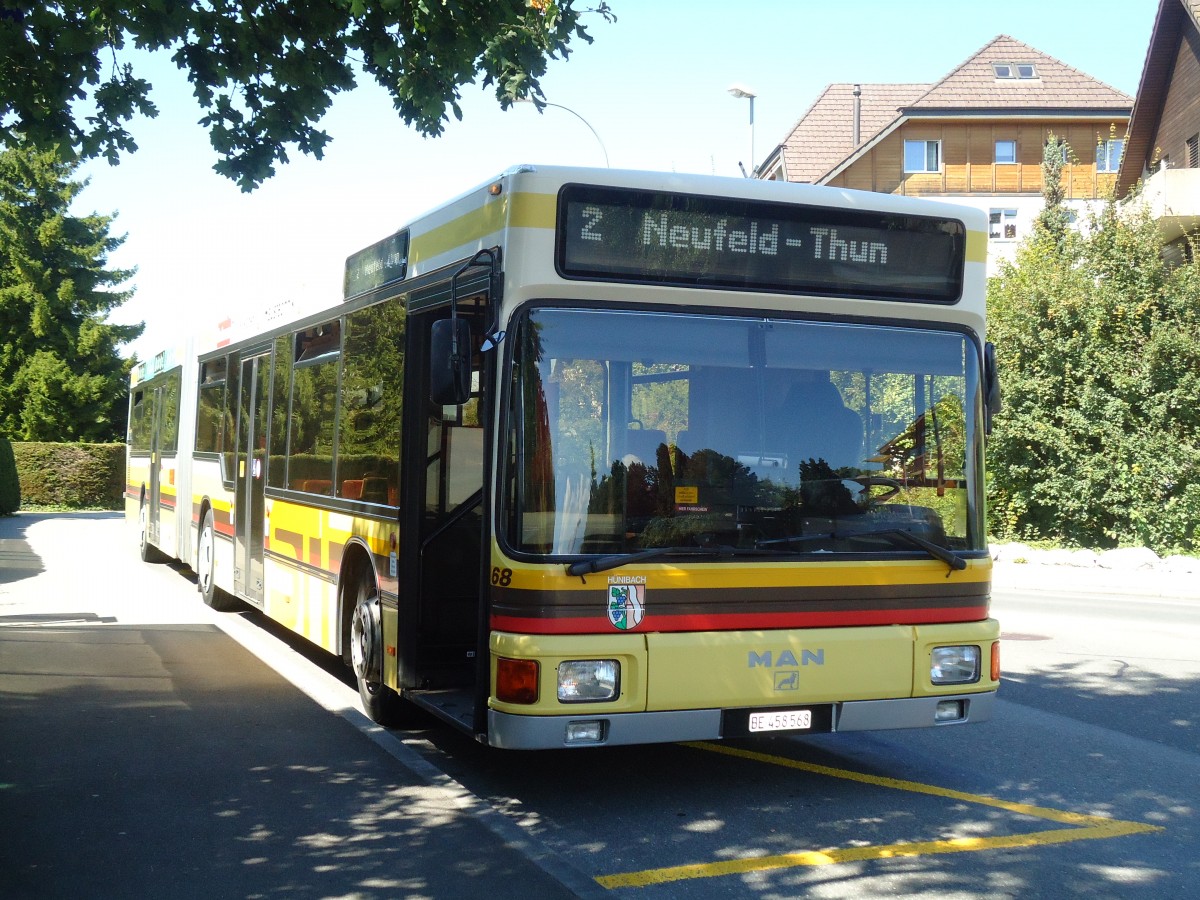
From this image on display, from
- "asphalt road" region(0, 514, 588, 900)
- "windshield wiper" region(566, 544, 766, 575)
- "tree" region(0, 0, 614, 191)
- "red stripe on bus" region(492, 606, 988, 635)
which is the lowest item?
"asphalt road" region(0, 514, 588, 900)

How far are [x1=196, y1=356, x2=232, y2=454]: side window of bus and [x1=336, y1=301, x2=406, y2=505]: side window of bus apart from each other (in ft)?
15.5

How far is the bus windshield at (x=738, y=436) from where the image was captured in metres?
6.11

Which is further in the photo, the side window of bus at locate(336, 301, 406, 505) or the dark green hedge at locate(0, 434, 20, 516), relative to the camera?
the dark green hedge at locate(0, 434, 20, 516)

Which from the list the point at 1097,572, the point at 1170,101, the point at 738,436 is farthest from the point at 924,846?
the point at 1170,101

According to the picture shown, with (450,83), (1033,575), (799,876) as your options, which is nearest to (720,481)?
(799,876)

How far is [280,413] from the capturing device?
10.7m

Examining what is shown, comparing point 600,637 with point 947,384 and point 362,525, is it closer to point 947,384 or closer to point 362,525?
point 947,384

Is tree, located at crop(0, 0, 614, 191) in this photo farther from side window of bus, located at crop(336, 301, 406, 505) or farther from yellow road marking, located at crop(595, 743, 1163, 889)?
yellow road marking, located at crop(595, 743, 1163, 889)

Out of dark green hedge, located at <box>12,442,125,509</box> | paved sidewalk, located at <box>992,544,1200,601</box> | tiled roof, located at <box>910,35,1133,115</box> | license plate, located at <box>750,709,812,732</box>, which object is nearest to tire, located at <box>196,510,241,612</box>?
license plate, located at <box>750,709,812,732</box>

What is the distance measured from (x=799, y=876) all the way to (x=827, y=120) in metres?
55.8

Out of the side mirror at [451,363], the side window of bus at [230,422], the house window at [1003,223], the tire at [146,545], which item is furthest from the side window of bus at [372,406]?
the house window at [1003,223]

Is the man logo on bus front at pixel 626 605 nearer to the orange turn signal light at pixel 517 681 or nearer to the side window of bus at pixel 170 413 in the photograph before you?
the orange turn signal light at pixel 517 681

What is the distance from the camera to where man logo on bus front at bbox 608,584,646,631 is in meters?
6.05

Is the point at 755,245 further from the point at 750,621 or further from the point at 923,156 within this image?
the point at 923,156
